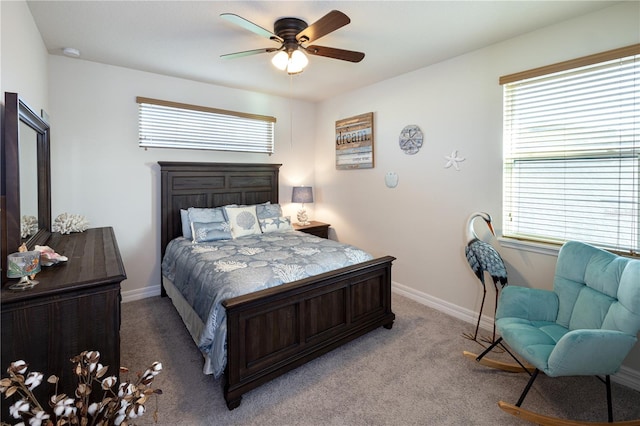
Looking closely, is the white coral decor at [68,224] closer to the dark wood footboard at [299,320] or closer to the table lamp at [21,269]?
the table lamp at [21,269]

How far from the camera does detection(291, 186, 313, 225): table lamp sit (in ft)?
14.9

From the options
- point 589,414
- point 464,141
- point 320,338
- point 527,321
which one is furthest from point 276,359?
point 464,141

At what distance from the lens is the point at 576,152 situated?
7.85 feet

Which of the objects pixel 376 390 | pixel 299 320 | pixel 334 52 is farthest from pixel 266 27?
pixel 376 390

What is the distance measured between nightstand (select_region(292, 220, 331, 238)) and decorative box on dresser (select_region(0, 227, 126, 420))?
2.70 metres

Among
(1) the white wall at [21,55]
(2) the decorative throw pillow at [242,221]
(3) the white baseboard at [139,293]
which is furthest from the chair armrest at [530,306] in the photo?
(3) the white baseboard at [139,293]

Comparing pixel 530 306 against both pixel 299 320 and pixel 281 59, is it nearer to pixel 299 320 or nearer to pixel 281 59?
pixel 299 320

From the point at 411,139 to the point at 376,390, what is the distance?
256 centimetres

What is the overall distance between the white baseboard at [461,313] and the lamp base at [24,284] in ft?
10.8

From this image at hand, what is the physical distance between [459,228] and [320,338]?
1.77 m

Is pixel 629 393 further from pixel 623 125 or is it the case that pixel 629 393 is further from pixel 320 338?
pixel 320 338

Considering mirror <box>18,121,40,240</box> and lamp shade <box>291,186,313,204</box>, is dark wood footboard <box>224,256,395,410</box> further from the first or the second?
lamp shade <box>291,186,313,204</box>

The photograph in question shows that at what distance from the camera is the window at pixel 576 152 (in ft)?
7.08

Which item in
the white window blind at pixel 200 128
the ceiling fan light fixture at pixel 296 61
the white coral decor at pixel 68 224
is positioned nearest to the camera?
the ceiling fan light fixture at pixel 296 61
